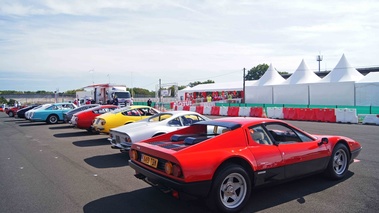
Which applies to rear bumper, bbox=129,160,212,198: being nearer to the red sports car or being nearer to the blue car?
the red sports car

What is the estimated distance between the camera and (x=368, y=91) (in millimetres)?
23750

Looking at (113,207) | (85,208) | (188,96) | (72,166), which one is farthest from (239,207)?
(188,96)

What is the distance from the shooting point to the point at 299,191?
492cm

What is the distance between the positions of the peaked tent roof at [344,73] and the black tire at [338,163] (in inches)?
906

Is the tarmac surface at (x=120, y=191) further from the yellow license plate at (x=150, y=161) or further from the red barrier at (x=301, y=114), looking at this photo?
the red barrier at (x=301, y=114)

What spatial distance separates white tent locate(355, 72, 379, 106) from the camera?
2323cm

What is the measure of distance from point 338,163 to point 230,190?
2.75 meters

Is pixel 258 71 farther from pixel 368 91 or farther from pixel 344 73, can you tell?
pixel 368 91

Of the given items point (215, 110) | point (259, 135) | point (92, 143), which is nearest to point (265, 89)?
point (215, 110)

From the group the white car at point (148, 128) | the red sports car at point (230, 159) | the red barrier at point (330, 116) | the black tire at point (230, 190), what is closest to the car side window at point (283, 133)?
the red sports car at point (230, 159)

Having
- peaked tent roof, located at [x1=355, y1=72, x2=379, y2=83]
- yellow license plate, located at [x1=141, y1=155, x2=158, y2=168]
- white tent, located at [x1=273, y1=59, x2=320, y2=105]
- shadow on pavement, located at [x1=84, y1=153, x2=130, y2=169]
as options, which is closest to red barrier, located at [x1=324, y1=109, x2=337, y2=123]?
peaked tent roof, located at [x1=355, y1=72, x2=379, y2=83]

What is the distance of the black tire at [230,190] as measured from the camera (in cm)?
392

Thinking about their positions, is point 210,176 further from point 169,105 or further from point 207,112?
point 169,105

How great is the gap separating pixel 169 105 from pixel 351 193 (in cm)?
2732
